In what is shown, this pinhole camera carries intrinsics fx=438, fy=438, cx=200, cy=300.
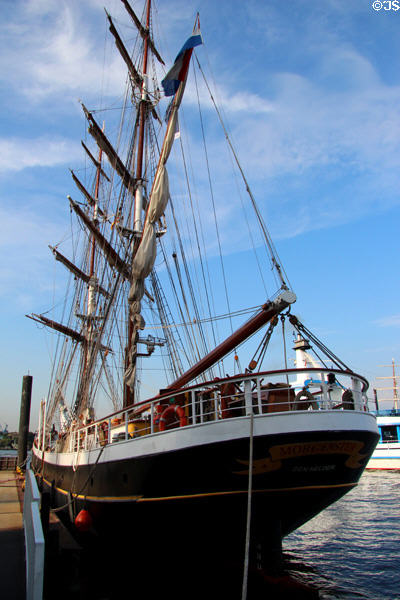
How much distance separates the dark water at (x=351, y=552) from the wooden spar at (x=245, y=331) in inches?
228

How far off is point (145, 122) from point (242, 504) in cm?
2165

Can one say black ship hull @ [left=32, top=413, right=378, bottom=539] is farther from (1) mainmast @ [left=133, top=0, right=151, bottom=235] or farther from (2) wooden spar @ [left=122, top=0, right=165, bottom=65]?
(2) wooden spar @ [left=122, top=0, right=165, bottom=65]

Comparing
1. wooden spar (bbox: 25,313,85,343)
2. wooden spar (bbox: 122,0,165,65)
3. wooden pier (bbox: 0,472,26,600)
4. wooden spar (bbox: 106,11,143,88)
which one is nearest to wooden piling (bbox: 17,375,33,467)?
wooden spar (bbox: 25,313,85,343)

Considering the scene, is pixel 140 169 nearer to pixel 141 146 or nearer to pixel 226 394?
pixel 141 146

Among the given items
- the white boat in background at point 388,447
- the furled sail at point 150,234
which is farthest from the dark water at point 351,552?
the white boat in background at point 388,447

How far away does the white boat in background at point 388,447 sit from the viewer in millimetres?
39825

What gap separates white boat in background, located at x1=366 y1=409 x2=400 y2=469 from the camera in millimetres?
39825

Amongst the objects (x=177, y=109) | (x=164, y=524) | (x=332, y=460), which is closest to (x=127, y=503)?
(x=164, y=524)

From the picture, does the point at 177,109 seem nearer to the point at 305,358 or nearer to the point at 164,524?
the point at 164,524

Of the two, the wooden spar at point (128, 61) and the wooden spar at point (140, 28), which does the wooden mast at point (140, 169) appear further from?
the wooden spar at point (128, 61)

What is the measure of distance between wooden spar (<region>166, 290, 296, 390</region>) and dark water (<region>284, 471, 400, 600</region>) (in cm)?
580

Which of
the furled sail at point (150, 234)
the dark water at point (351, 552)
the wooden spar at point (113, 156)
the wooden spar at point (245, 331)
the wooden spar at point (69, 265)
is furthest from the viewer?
the wooden spar at point (69, 265)

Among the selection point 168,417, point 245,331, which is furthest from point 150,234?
point 168,417

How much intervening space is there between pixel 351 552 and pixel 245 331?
304 inches
